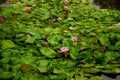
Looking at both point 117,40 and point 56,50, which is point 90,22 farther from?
Result: point 56,50

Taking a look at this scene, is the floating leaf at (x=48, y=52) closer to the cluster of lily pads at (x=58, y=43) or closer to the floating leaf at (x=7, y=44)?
the cluster of lily pads at (x=58, y=43)

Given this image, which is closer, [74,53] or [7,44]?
[74,53]

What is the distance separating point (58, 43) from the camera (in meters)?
2.66

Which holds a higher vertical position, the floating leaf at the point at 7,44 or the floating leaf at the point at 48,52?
the floating leaf at the point at 7,44

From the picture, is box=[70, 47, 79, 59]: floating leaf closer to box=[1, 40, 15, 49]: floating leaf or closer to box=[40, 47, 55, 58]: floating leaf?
box=[40, 47, 55, 58]: floating leaf

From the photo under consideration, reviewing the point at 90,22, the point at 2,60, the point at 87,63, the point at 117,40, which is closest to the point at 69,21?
the point at 90,22

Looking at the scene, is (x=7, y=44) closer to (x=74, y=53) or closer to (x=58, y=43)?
(x=58, y=43)

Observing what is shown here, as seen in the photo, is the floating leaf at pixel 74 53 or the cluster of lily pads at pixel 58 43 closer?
the cluster of lily pads at pixel 58 43

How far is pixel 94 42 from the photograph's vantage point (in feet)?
8.70

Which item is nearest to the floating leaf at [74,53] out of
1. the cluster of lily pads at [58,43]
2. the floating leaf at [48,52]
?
the cluster of lily pads at [58,43]

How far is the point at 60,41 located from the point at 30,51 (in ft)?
1.38

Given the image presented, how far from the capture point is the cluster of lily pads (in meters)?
2.18

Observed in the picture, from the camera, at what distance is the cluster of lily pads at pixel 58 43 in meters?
2.18

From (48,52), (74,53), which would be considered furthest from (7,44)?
(74,53)
